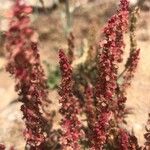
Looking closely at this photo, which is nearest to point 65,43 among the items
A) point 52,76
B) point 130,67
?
point 52,76

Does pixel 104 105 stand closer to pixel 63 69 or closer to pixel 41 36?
pixel 63 69

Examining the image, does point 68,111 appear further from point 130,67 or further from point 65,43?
point 65,43

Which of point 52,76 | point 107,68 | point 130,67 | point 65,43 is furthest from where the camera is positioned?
point 65,43

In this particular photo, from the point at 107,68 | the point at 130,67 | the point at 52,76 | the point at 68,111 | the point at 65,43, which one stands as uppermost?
the point at 65,43

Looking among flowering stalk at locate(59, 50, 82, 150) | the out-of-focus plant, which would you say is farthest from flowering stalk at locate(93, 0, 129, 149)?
the out-of-focus plant

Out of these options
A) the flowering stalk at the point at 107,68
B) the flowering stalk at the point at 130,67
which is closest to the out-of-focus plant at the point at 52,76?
the flowering stalk at the point at 130,67

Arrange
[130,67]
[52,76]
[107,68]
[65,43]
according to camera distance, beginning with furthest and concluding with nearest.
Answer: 1. [65,43]
2. [52,76]
3. [130,67]
4. [107,68]

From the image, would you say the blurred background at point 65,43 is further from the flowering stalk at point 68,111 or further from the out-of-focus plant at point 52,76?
the flowering stalk at point 68,111
